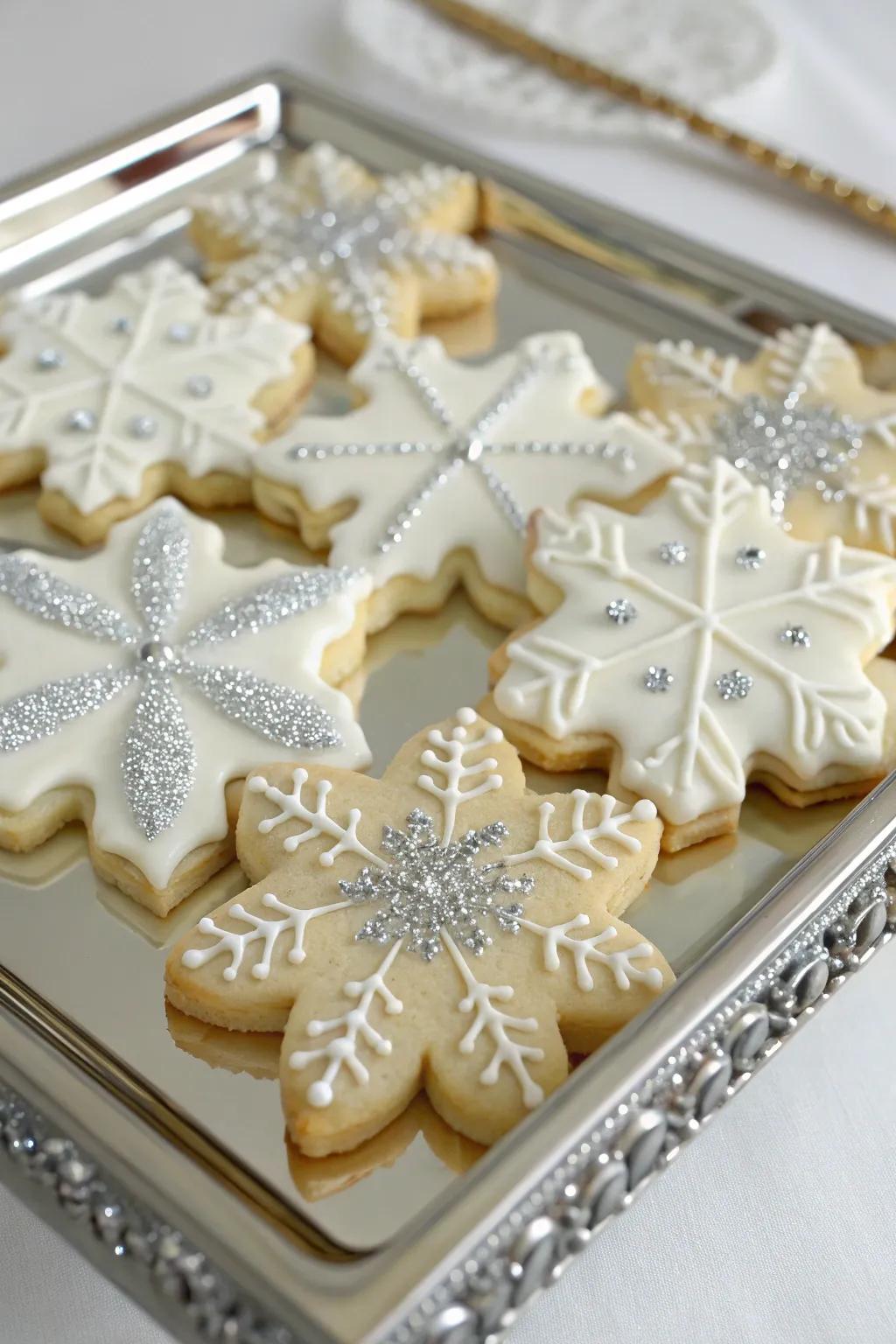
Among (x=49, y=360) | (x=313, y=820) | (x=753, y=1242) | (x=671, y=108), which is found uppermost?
(x=671, y=108)

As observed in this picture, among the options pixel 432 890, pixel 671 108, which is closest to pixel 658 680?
pixel 432 890

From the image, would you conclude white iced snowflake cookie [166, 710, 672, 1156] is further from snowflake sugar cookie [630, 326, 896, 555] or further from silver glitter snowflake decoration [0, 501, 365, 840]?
snowflake sugar cookie [630, 326, 896, 555]

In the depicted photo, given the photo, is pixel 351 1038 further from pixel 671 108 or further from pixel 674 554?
pixel 671 108

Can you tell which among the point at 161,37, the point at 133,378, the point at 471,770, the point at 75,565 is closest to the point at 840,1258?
the point at 471,770

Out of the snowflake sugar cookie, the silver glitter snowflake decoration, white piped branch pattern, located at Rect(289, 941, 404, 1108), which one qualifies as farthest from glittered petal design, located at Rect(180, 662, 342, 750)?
the snowflake sugar cookie

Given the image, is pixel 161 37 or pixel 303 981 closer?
pixel 303 981

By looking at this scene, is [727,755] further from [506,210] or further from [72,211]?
[72,211]
